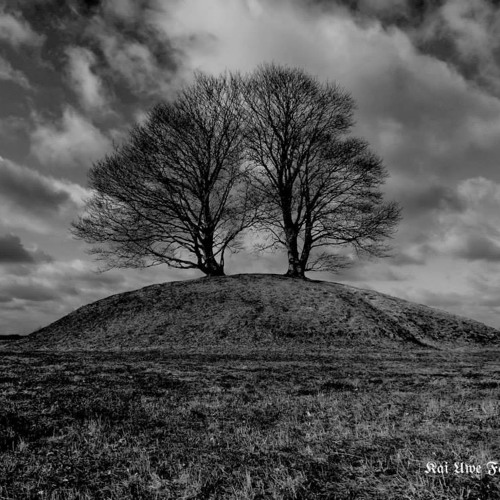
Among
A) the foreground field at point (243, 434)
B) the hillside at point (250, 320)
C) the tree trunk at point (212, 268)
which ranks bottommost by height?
the foreground field at point (243, 434)

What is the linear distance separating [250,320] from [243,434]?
53.1 ft

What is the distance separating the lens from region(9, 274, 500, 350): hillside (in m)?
21.3

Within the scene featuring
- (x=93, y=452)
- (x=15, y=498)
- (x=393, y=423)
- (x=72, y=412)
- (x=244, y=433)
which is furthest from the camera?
(x=72, y=412)

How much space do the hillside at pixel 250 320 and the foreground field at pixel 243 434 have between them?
8892 millimetres

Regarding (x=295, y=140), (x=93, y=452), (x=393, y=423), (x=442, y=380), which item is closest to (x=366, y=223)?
(x=295, y=140)

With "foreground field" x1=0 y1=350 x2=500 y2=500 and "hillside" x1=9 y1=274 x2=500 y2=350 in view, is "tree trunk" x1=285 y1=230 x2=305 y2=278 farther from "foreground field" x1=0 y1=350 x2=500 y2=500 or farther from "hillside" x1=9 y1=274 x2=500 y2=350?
"foreground field" x1=0 y1=350 x2=500 y2=500

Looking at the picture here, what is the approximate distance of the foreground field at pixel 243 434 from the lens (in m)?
4.76

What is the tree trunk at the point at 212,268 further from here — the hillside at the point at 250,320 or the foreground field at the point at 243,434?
the foreground field at the point at 243,434

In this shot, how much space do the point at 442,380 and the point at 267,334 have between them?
10.6m

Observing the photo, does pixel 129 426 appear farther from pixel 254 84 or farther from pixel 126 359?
pixel 254 84

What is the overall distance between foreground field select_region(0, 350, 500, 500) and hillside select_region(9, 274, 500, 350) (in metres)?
8.89

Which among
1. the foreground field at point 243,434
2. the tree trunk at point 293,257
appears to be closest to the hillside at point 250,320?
the tree trunk at point 293,257

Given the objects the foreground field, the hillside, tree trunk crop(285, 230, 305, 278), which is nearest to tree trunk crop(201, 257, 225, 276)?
the hillside

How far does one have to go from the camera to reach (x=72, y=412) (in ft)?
25.3
